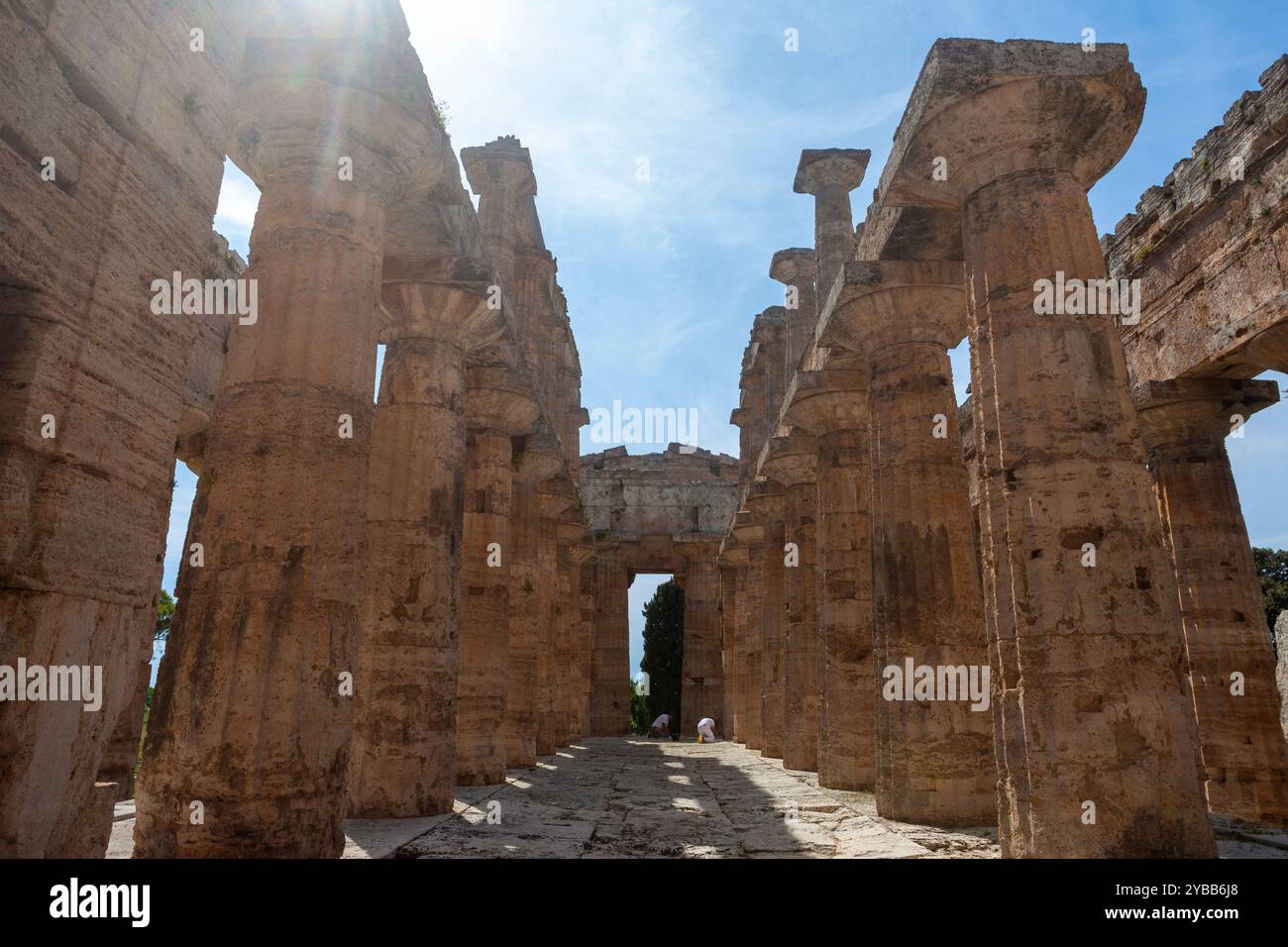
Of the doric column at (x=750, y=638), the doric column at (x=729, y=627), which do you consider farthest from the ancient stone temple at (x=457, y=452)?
the doric column at (x=729, y=627)

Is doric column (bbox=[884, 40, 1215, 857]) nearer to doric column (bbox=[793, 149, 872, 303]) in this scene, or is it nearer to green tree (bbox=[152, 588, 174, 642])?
doric column (bbox=[793, 149, 872, 303])

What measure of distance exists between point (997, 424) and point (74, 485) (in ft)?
19.6

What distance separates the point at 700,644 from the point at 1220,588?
19455 millimetres

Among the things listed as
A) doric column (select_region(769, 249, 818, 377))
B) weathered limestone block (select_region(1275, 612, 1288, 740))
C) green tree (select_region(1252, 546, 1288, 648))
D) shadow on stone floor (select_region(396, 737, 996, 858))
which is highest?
doric column (select_region(769, 249, 818, 377))

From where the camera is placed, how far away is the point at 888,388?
10.1m

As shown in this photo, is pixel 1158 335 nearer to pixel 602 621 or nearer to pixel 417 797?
pixel 417 797

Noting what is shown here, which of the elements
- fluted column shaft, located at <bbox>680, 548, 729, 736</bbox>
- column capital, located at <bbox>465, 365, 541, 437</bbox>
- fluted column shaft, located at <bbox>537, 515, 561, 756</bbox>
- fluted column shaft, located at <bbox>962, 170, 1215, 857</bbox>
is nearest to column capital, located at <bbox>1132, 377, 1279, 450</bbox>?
fluted column shaft, located at <bbox>962, 170, 1215, 857</bbox>

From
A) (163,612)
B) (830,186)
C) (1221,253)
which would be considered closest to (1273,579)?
(1221,253)

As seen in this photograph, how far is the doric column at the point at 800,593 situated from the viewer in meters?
14.9

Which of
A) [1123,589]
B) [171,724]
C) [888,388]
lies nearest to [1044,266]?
[1123,589]

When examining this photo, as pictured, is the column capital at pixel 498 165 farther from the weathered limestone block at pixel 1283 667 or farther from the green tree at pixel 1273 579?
the green tree at pixel 1273 579

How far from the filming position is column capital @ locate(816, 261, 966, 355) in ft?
31.2

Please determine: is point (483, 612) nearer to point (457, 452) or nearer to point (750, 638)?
point (457, 452)

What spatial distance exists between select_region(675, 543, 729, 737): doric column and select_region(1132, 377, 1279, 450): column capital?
18306mm
